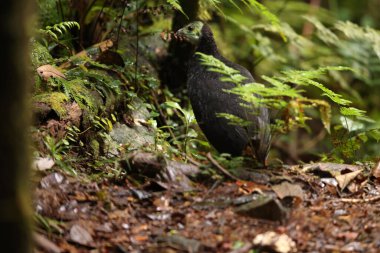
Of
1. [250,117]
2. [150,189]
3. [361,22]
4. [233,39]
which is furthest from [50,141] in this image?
[361,22]

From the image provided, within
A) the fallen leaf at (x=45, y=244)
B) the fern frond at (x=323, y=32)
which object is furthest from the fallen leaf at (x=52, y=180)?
the fern frond at (x=323, y=32)

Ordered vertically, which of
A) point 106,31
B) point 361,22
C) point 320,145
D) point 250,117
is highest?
point 106,31

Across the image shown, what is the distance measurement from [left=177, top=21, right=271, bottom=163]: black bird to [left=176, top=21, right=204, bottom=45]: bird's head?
0.90 ft

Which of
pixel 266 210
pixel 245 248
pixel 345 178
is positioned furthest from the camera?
pixel 345 178

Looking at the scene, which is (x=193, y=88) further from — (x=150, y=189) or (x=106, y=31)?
(x=106, y=31)

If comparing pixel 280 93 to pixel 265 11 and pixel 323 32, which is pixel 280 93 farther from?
pixel 323 32

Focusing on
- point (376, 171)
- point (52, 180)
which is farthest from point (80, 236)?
point (376, 171)

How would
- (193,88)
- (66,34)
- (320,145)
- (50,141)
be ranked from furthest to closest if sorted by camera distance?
1. (320,145)
2. (66,34)
3. (193,88)
4. (50,141)

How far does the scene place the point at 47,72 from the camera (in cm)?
448

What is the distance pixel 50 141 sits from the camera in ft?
12.9

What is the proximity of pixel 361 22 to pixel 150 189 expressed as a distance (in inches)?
388

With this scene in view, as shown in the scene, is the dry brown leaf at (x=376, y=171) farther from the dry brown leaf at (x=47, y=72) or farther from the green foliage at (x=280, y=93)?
the dry brown leaf at (x=47, y=72)

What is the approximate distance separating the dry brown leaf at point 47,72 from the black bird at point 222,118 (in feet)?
3.92

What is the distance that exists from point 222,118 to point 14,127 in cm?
258
